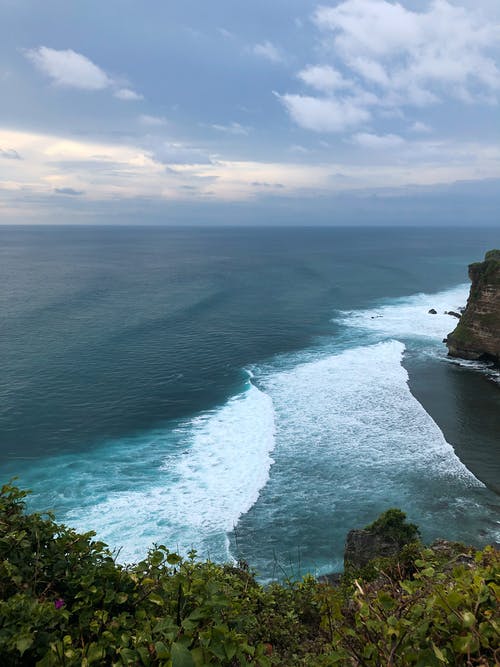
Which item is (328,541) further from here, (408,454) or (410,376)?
(410,376)

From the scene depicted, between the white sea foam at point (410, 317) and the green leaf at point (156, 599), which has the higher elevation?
the green leaf at point (156, 599)

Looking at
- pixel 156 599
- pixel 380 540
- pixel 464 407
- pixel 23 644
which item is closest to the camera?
pixel 23 644

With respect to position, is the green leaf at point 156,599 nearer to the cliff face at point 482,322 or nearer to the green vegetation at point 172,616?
the green vegetation at point 172,616

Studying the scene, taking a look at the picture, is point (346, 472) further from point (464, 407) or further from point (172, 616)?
point (172, 616)

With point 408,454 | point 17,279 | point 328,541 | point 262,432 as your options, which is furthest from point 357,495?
point 17,279

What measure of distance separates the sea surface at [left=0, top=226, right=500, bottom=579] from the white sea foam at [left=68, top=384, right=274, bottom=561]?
125 millimetres

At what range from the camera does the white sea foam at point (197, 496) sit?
25266mm

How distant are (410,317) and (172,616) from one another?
77.9 m

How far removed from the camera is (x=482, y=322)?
5497 cm

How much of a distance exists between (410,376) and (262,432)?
22097 millimetres

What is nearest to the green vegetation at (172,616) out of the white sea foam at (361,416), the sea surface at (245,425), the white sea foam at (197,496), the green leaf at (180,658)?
the green leaf at (180,658)

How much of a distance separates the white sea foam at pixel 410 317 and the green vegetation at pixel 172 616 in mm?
64138

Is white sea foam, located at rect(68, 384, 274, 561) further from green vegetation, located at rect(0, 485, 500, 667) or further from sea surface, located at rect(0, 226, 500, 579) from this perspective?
green vegetation, located at rect(0, 485, 500, 667)

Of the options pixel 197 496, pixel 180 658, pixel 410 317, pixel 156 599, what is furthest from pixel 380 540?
pixel 410 317
